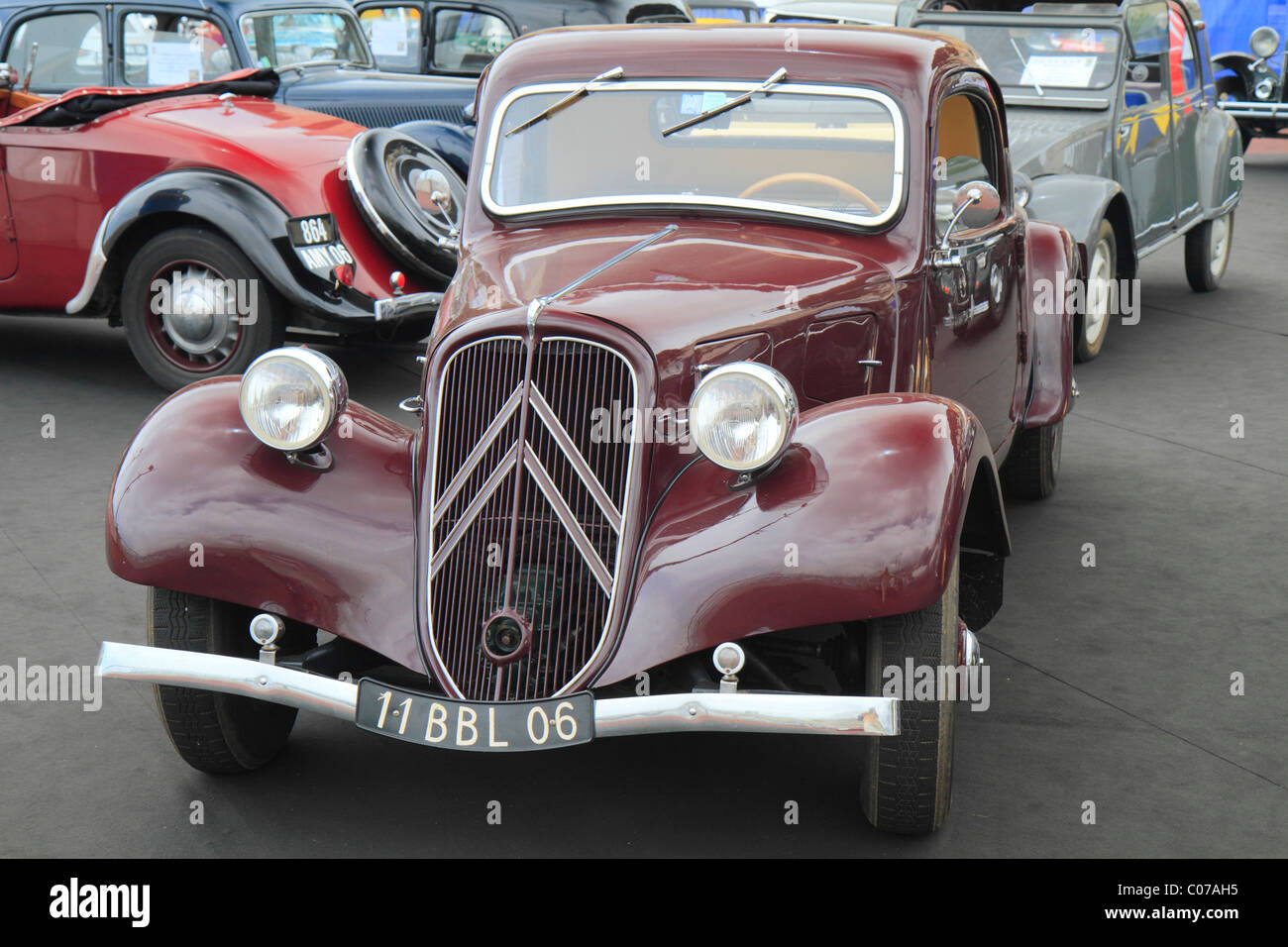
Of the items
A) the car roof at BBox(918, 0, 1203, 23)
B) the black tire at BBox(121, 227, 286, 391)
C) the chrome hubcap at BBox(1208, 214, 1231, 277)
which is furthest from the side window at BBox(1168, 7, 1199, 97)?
the black tire at BBox(121, 227, 286, 391)

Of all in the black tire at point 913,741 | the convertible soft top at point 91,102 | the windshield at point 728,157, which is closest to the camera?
the black tire at point 913,741

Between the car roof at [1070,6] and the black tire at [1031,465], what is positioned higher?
the car roof at [1070,6]

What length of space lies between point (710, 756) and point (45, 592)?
2.38 metres

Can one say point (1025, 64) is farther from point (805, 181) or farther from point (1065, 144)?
point (805, 181)

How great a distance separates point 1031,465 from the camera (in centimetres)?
595

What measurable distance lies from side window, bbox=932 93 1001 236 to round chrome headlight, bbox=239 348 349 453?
188 cm

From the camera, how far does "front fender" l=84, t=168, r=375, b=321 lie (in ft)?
22.6

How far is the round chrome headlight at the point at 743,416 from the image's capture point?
3250mm

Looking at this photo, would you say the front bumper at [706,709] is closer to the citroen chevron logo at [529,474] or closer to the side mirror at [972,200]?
the citroen chevron logo at [529,474]

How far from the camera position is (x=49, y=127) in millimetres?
7262

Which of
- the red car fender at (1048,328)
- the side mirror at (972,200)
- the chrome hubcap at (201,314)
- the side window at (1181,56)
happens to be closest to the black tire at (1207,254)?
the side window at (1181,56)

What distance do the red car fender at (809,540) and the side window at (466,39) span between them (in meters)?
8.11

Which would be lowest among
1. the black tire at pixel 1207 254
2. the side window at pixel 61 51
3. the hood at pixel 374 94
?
the black tire at pixel 1207 254

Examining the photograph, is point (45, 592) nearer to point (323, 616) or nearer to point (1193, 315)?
point (323, 616)
